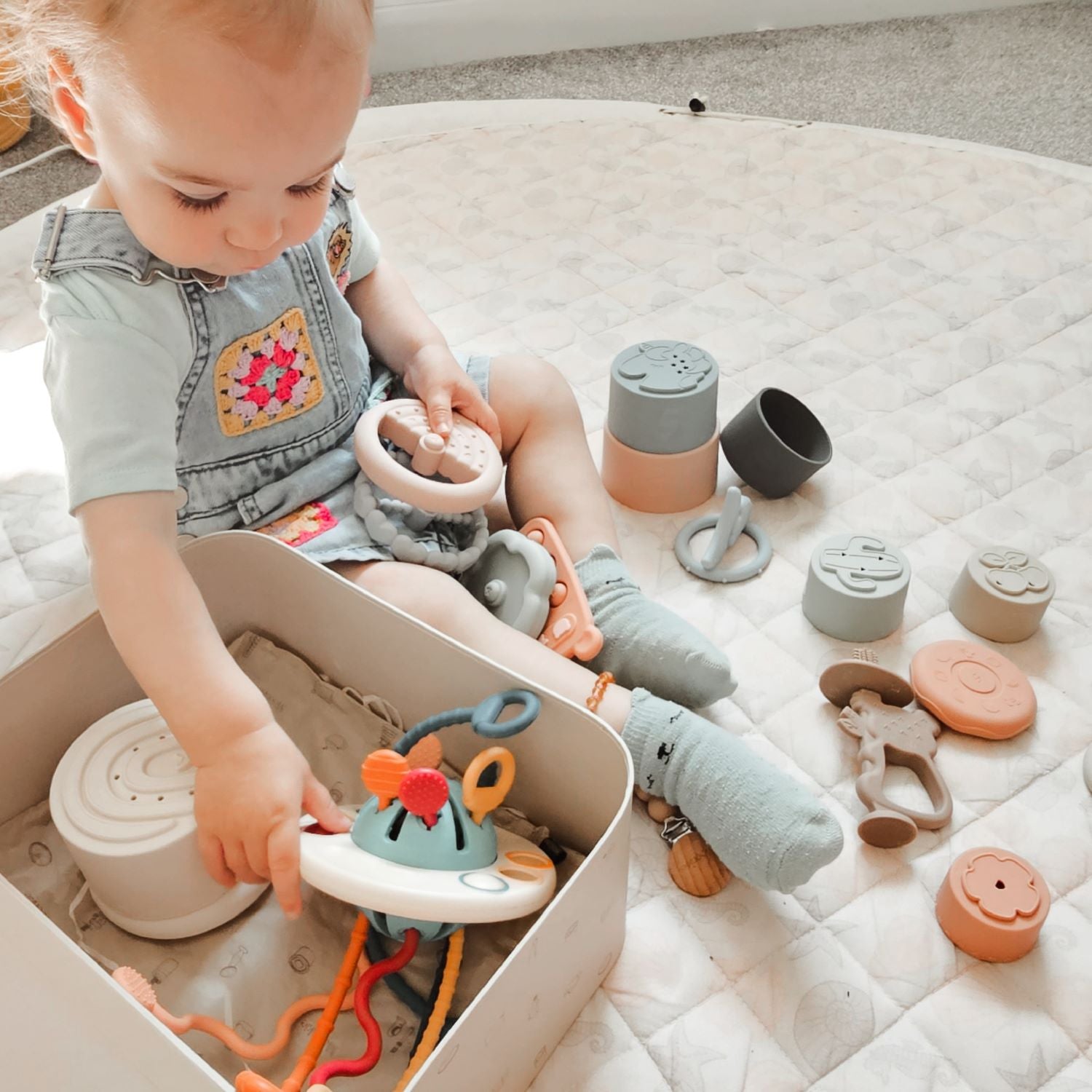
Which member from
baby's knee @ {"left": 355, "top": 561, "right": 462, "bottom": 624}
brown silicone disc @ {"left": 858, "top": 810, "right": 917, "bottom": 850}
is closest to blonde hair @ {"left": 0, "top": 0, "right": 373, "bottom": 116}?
baby's knee @ {"left": 355, "top": 561, "right": 462, "bottom": 624}

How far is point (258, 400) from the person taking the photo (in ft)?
2.91

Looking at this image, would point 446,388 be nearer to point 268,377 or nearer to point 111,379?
point 268,377

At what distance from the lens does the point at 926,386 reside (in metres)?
1.21

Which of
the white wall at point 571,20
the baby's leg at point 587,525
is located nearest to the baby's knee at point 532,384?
the baby's leg at point 587,525

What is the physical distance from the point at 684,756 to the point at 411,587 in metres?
0.24

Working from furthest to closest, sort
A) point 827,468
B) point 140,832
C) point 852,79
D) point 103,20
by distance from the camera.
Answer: point 852,79 → point 827,468 → point 140,832 → point 103,20

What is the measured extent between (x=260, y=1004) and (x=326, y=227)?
1.89 ft

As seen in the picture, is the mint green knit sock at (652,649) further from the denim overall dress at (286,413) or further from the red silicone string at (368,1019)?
the red silicone string at (368,1019)

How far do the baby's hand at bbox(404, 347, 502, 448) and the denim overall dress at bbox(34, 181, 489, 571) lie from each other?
0.05m

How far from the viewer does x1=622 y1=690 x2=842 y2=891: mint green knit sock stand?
29.7 inches

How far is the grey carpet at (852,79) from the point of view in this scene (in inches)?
67.8

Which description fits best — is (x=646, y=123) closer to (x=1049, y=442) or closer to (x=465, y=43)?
(x=465, y=43)

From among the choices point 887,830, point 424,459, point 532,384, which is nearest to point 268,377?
point 424,459

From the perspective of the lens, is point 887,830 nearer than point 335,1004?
No
